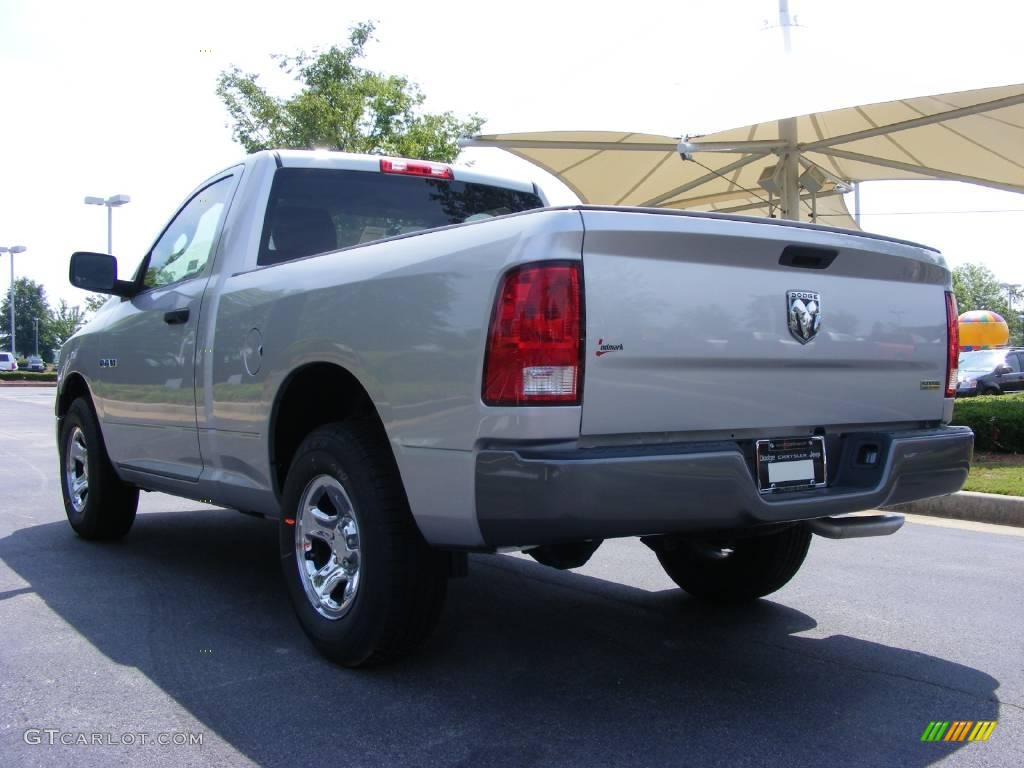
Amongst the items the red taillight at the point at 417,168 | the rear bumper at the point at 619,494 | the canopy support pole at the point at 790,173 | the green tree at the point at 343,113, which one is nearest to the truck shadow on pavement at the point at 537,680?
the rear bumper at the point at 619,494

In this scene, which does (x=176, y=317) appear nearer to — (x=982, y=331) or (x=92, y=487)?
(x=92, y=487)

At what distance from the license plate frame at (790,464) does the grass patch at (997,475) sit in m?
4.45

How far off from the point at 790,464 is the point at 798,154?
931 cm

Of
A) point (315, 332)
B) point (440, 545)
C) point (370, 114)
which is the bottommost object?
point (440, 545)

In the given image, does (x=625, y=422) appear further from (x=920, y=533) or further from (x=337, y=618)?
(x=920, y=533)

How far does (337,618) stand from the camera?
3521 mm

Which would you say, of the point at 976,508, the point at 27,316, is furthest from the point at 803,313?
the point at 27,316

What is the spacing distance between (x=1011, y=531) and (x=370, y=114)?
14762 millimetres

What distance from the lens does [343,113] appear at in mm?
18078

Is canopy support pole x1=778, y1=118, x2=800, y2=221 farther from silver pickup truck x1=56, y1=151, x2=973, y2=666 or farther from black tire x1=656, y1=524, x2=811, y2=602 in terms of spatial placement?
silver pickup truck x1=56, y1=151, x2=973, y2=666

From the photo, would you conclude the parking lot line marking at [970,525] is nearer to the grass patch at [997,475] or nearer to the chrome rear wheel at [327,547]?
the grass patch at [997,475]

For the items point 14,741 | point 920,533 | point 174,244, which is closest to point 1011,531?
point 920,533

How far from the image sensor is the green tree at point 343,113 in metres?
18.2

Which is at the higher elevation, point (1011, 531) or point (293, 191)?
point (293, 191)
